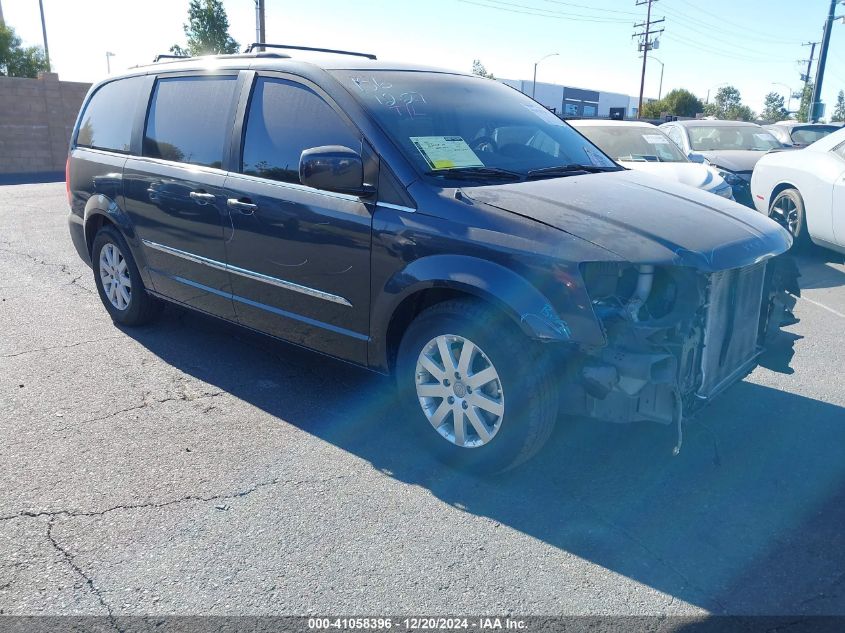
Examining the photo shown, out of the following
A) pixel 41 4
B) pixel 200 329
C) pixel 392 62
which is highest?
pixel 41 4

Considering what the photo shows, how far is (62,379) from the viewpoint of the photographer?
461 cm

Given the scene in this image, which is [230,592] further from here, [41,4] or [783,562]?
[41,4]

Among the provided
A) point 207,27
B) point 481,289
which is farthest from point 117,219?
point 207,27

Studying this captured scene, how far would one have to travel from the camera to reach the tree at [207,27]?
1141 inches

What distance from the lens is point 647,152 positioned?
9109 millimetres

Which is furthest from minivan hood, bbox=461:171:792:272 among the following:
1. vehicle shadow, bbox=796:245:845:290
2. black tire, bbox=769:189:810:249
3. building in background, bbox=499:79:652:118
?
building in background, bbox=499:79:652:118

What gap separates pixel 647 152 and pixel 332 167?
6639 millimetres

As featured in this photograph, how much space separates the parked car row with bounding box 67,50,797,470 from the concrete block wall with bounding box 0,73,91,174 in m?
19.5

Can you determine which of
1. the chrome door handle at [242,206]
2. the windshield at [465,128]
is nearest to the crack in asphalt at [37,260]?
the chrome door handle at [242,206]

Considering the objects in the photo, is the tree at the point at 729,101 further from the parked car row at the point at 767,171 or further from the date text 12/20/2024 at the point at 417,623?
the date text 12/20/2024 at the point at 417,623

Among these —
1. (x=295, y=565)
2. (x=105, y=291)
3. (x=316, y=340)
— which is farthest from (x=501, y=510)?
(x=105, y=291)

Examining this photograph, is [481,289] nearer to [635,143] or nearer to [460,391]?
[460,391]

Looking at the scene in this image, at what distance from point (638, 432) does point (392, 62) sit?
8.83ft

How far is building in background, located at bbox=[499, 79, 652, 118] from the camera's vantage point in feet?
251
